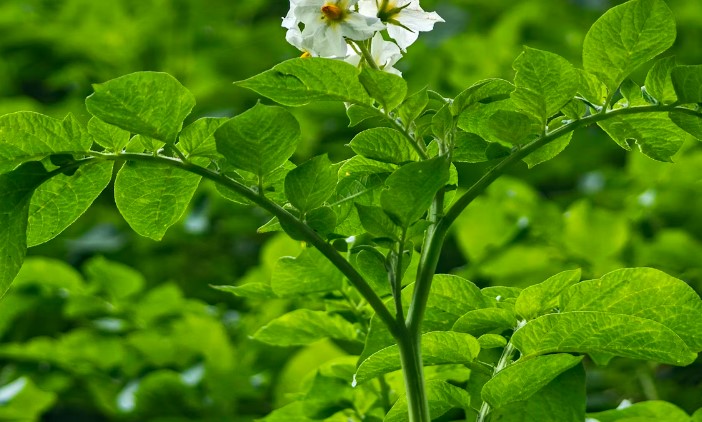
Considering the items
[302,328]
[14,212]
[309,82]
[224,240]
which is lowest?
[224,240]

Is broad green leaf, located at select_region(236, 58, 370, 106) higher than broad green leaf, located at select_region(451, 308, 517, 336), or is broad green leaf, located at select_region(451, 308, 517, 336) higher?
broad green leaf, located at select_region(236, 58, 370, 106)

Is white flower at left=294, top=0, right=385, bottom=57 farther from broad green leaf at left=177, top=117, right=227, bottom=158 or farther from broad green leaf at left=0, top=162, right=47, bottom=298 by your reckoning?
broad green leaf at left=0, top=162, right=47, bottom=298

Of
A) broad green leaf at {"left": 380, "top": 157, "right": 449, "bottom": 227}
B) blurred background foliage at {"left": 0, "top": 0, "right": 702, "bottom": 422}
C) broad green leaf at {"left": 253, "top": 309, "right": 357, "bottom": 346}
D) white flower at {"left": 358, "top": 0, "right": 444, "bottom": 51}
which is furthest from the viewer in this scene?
blurred background foliage at {"left": 0, "top": 0, "right": 702, "bottom": 422}

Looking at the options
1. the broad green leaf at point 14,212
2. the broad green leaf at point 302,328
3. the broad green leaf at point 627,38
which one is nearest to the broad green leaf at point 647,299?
the broad green leaf at point 627,38

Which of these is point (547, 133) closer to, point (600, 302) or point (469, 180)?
point (600, 302)

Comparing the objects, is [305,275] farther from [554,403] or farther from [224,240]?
[224,240]

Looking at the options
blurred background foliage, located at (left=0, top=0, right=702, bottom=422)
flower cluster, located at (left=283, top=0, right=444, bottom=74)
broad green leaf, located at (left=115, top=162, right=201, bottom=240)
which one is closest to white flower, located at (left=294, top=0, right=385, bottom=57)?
flower cluster, located at (left=283, top=0, right=444, bottom=74)

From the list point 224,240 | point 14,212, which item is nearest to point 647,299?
point 14,212
